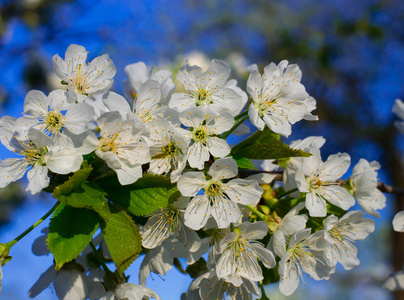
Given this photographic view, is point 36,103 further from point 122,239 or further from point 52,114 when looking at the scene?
point 122,239

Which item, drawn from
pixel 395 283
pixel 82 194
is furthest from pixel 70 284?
pixel 395 283

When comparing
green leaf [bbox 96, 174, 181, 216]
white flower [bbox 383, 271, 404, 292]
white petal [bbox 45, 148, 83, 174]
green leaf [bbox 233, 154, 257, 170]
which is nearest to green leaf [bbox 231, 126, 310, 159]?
green leaf [bbox 233, 154, 257, 170]

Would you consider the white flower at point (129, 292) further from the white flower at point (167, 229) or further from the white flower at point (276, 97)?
the white flower at point (276, 97)

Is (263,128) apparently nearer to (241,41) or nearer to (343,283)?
(241,41)

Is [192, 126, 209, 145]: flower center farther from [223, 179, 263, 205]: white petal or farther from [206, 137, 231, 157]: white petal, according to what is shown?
[223, 179, 263, 205]: white petal

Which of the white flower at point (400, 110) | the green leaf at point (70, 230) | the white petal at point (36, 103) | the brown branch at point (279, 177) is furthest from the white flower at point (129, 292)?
the white flower at point (400, 110)

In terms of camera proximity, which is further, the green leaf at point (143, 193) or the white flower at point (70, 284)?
the white flower at point (70, 284)
